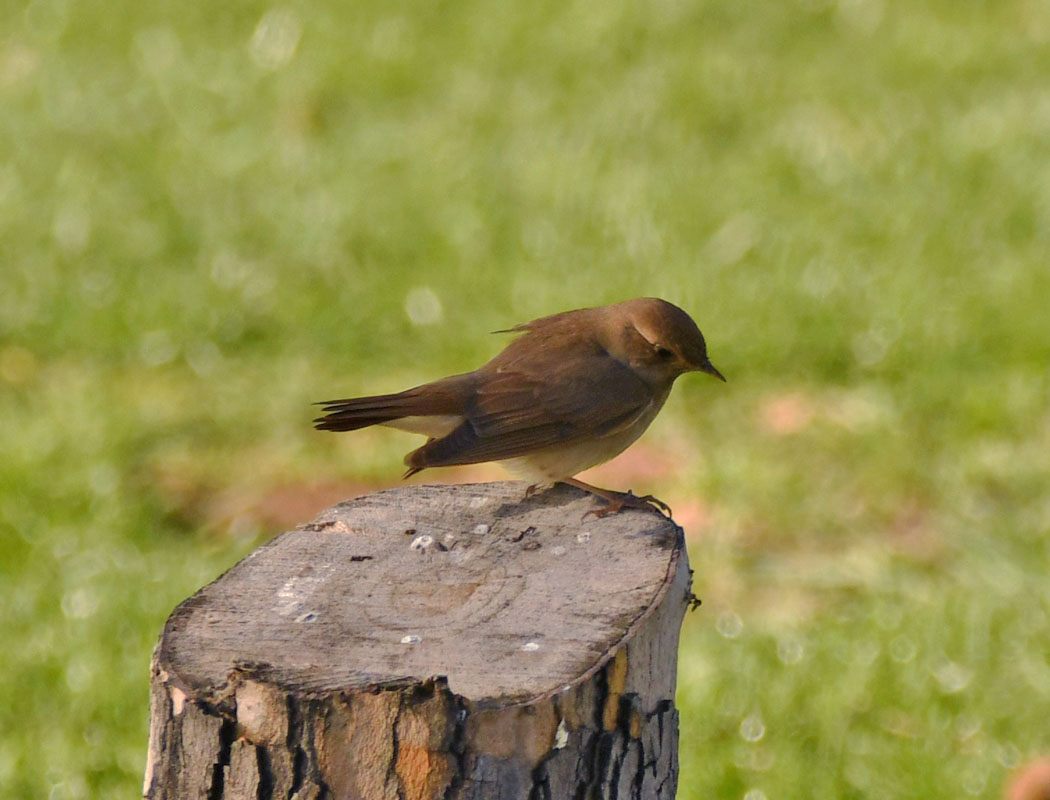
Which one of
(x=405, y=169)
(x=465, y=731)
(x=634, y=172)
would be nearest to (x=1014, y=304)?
(x=634, y=172)

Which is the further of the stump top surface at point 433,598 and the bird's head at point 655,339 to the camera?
the bird's head at point 655,339

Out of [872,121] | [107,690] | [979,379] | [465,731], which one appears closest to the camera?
[465,731]

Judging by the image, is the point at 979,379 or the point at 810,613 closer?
the point at 810,613

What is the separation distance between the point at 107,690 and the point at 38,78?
5723 millimetres

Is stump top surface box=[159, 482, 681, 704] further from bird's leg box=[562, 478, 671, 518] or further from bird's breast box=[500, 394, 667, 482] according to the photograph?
bird's breast box=[500, 394, 667, 482]

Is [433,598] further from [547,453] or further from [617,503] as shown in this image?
[547,453]

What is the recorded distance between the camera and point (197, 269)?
321 inches

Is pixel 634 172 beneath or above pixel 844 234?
above

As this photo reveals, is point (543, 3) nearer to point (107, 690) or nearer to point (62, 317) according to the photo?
point (62, 317)

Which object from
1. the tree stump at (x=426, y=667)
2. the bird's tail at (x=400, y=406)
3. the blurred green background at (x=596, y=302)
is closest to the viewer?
the tree stump at (x=426, y=667)

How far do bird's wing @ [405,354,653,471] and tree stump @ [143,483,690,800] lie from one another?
20.3 inches

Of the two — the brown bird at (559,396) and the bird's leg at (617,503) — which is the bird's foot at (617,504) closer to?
the bird's leg at (617,503)

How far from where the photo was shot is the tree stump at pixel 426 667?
2.79 metres

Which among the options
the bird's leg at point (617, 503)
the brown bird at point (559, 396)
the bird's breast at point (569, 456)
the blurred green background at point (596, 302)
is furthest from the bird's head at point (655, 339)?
the blurred green background at point (596, 302)
